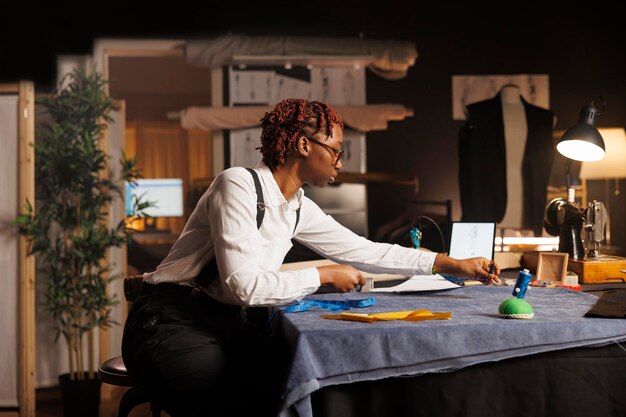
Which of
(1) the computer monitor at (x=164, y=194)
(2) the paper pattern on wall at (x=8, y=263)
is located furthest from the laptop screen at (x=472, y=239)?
(1) the computer monitor at (x=164, y=194)

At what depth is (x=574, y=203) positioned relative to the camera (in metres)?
3.23

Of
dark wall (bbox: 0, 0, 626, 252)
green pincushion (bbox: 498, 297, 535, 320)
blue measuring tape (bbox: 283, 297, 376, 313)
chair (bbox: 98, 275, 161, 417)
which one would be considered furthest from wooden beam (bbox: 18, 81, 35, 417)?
green pincushion (bbox: 498, 297, 535, 320)

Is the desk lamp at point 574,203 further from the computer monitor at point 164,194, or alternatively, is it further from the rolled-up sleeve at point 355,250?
the computer monitor at point 164,194

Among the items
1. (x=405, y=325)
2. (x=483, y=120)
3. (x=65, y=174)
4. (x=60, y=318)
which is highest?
(x=483, y=120)

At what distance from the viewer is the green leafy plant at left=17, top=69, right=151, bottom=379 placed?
483 centimetres

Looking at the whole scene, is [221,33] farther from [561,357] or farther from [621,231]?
[561,357]

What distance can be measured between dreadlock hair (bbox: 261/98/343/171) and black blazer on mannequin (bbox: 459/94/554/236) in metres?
3.02

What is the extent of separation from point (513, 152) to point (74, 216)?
274 cm

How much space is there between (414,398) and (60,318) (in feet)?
11.3

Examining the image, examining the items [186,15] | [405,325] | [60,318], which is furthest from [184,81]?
[405,325]

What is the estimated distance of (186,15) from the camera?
5.89 meters

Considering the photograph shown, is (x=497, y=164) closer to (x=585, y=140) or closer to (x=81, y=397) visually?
(x=585, y=140)

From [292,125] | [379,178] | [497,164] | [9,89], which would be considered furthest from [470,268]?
[9,89]

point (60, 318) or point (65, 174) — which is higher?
point (65, 174)
